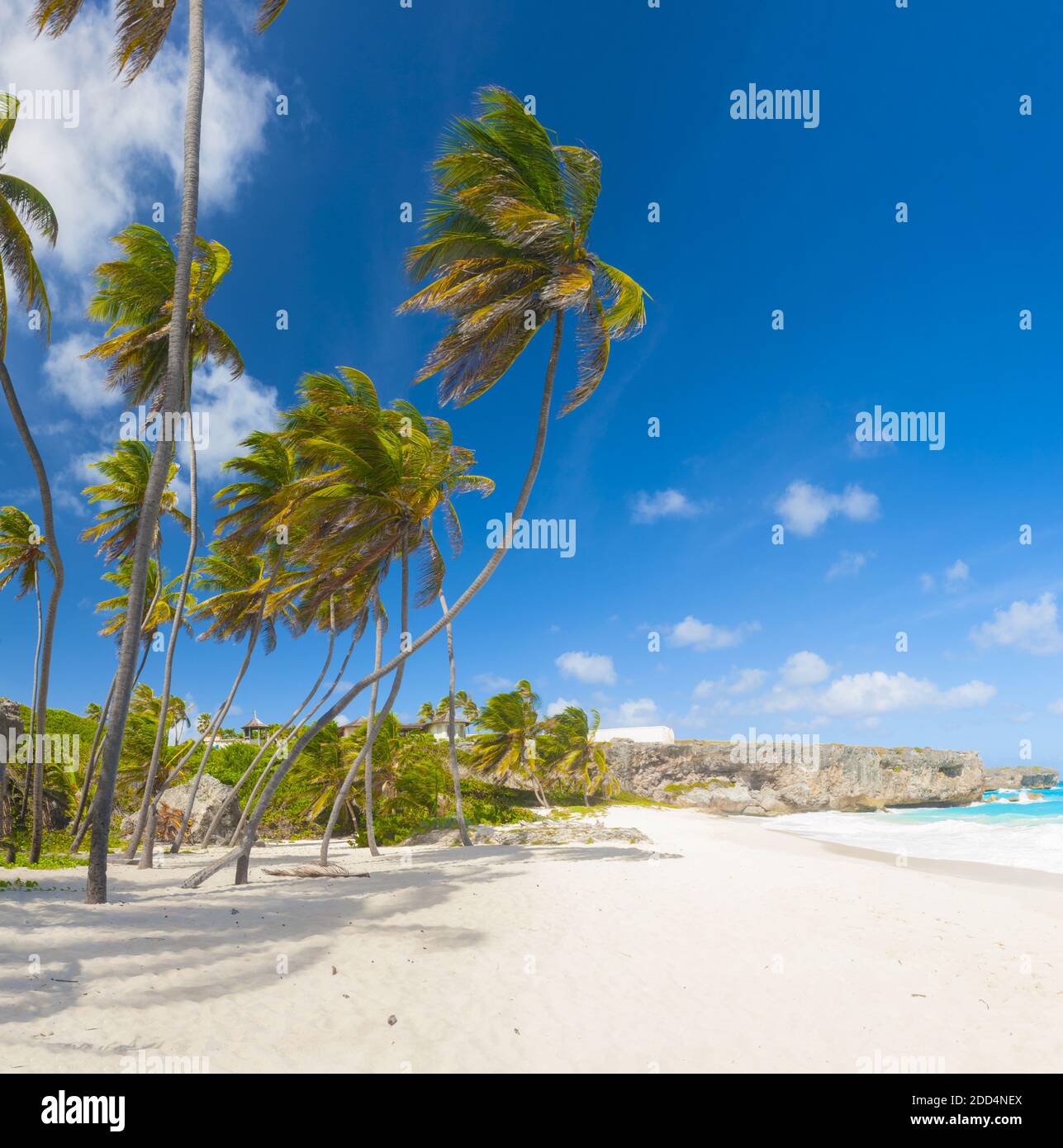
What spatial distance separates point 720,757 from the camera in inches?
1954

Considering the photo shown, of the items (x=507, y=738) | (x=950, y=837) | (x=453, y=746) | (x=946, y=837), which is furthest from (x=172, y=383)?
(x=946, y=837)

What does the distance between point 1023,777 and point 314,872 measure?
116130 mm

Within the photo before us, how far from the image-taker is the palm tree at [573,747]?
38062mm

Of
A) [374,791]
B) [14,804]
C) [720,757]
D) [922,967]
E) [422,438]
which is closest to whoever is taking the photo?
[922,967]

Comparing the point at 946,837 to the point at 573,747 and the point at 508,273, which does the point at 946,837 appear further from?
the point at 508,273

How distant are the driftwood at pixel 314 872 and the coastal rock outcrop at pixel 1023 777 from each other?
100175 mm

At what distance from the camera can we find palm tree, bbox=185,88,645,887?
37.1 ft

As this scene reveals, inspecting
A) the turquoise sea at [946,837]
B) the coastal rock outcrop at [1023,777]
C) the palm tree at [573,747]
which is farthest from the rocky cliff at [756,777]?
the coastal rock outcrop at [1023,777]

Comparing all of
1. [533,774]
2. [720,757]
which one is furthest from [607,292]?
[720,757]

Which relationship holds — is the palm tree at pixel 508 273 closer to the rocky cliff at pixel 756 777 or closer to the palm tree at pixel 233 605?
the palm tree at pixel 233 605

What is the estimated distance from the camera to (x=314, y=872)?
11.6 m

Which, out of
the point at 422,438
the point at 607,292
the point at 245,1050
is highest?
the point at 607,292
